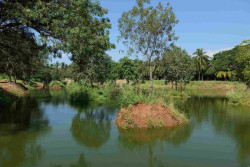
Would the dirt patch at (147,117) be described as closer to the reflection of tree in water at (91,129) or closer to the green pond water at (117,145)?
the green pond water at (117,145)

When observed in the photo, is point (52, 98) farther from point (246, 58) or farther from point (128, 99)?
point (246, 58)

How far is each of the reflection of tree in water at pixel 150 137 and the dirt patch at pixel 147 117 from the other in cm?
77

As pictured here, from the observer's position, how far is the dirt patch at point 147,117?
59.6ft

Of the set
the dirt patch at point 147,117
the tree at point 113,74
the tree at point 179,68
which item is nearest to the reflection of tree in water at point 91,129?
the dirt patch at point 147,117

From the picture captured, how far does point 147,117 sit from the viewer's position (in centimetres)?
1834

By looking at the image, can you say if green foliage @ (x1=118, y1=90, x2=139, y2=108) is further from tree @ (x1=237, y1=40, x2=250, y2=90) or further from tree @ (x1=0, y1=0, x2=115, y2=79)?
tree @ (x1=237, y1=40, x2=250, y2=90)

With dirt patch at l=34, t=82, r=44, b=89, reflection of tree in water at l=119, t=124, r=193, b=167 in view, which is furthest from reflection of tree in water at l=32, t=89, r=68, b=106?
dirt patch at l=34, t=82, r=44, b=89

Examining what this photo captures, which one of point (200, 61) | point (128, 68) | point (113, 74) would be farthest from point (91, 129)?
point (200, 61)

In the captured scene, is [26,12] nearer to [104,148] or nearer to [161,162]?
[104,148]

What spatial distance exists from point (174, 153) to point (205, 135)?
17.2 feet

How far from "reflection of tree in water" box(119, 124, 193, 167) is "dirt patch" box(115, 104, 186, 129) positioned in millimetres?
766

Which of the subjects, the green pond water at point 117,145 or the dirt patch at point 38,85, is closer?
the green pond water at point 117,145

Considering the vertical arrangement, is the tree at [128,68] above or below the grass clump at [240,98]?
above

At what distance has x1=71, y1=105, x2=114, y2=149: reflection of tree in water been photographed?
49.6 ft
